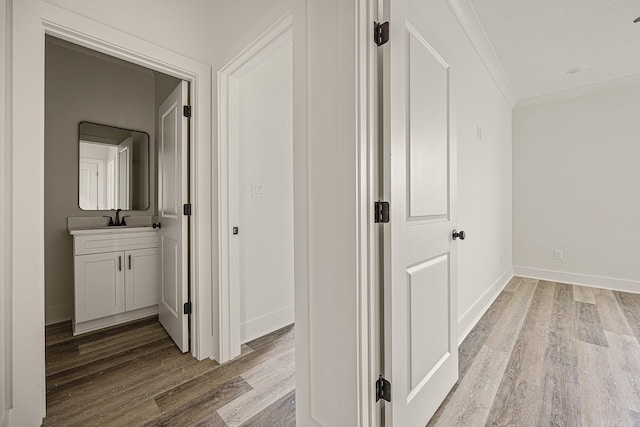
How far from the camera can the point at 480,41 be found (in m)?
2.52

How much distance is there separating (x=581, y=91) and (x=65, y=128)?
6018mm

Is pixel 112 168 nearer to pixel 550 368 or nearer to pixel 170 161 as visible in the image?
pixel 170 161

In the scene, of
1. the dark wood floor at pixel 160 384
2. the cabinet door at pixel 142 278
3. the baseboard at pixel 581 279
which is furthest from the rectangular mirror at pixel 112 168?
the baseboard at pixel 581 279

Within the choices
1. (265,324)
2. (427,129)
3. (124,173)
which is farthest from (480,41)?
(124,173)

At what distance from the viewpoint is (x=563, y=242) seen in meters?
3.83

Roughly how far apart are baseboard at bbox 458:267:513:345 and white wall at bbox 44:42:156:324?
3.57 metres

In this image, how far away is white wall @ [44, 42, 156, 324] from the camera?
2.59m

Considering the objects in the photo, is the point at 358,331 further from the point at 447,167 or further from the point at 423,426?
the point at 447,167

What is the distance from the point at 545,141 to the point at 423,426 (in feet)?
14.1

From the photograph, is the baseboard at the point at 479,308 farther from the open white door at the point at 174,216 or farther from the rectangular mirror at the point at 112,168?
the rectangular mirror at the point at 112,168

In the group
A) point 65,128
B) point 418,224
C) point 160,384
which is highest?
point 65,128

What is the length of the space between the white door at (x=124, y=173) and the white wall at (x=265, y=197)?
1.69 meters

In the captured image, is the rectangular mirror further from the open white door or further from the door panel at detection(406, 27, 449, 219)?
the door panel at detection(406, 27, 449, 219)

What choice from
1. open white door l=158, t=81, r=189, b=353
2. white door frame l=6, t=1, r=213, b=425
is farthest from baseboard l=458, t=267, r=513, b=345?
white door frame l=6, t=1, r=213, b=425
